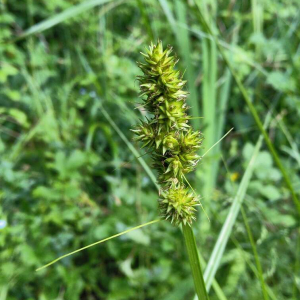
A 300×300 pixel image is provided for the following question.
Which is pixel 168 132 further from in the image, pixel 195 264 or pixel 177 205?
pixel 195 264

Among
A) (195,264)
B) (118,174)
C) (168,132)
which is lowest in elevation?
(195,264)

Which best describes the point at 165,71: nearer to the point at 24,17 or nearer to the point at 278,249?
the point at 278,249

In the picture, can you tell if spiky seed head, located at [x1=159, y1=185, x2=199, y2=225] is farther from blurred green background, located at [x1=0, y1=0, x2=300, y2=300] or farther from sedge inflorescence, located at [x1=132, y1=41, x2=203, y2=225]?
blurred green background, located at [x1=0, y1=0, x2=300, y2=300]

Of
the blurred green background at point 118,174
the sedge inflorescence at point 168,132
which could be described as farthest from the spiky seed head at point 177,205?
the blurred green background at point 118,174

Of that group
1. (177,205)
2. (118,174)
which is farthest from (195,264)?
(118,174)

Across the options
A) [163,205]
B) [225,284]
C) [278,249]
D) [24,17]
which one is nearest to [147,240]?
[225,284]

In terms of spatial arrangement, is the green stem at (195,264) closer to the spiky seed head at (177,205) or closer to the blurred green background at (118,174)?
the spiky seed head at (177,205)

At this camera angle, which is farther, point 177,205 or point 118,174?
point 118,174
